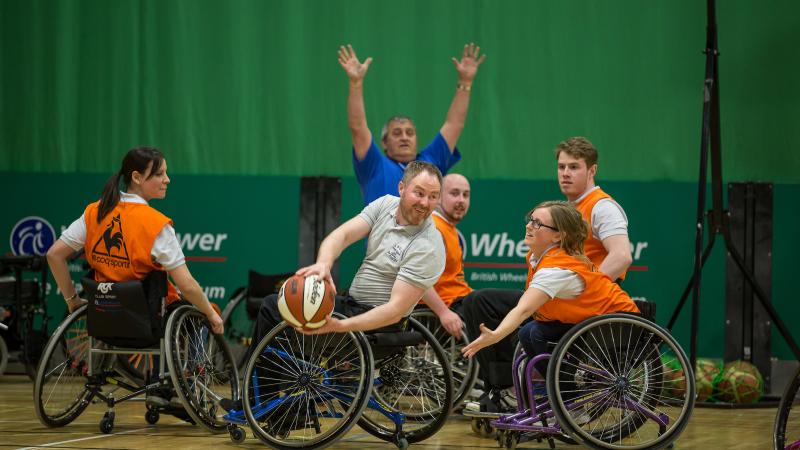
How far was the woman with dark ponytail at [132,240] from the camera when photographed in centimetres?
412

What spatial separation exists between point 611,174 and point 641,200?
235mm

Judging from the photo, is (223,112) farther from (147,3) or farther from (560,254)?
(560,254)

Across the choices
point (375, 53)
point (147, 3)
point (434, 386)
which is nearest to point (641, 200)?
point (375, 53)

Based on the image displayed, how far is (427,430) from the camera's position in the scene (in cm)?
383

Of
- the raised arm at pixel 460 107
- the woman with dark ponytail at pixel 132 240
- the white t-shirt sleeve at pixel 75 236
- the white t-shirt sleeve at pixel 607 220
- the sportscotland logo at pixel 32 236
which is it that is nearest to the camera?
the white t-shirt sleeve at pixel 607 220

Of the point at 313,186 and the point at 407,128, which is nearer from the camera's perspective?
the point at 407,128

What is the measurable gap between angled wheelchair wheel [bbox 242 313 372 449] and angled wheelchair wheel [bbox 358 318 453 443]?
172mm

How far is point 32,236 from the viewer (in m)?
6.86

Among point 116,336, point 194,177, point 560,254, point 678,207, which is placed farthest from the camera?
point 194,177

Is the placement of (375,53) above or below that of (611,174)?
above

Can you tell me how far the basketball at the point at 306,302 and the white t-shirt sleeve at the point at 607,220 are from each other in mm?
1164

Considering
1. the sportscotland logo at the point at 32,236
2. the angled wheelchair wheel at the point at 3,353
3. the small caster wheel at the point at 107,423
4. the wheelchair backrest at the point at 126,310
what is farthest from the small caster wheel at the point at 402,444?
the sportscotland logo at the point at 32,236

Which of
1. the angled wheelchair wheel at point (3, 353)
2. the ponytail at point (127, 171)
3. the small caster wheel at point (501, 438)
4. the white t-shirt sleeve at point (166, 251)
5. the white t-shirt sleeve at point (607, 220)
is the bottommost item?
the angled wheelchair wheel at point (3, 353)

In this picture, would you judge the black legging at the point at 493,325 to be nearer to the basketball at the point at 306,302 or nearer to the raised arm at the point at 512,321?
the raised arm at the point at 512,321
